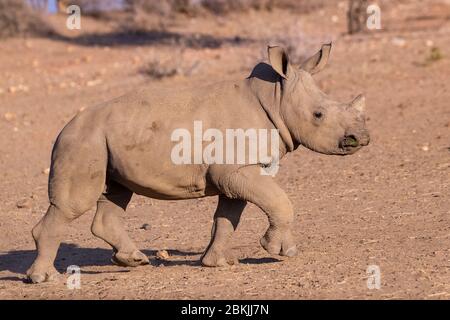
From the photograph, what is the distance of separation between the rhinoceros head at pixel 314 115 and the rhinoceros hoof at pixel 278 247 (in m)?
0.70

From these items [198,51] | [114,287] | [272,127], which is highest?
[198,51]

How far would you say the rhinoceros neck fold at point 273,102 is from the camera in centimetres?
721

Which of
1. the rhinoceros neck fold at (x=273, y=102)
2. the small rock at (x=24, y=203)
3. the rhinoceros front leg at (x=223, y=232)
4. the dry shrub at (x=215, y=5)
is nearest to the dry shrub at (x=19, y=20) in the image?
the dry shrub at (x=215, y=5)

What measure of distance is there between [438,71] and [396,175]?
5.39m

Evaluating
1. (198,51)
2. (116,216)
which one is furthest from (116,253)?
(198,51)

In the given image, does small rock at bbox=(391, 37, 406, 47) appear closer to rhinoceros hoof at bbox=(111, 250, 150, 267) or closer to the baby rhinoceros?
the baby rhinoceros

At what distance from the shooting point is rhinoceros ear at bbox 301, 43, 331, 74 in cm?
743

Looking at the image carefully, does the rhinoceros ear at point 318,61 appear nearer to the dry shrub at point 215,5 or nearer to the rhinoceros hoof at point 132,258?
the rhinoceros hoof at point 132,258

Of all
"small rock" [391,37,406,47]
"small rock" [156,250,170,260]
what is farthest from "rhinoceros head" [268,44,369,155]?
"small rock" [391,37,406,47]

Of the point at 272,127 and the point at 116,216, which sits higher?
the point at 272,127

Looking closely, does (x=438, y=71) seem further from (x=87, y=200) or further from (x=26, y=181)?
(x=87, y=200)

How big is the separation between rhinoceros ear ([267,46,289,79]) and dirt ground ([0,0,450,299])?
1378 millimetres

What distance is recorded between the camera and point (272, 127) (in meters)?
7.23

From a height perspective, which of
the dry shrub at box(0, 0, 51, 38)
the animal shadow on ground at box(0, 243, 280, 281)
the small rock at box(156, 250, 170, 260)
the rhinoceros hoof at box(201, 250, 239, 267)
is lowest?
the animal shadow on ground at box(0, 243, 280, 281)
